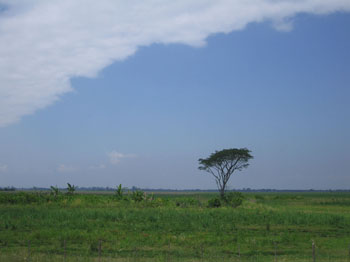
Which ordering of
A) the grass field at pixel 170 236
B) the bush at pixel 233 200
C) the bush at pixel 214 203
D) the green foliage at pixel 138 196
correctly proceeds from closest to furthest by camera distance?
the grass field at pixel 170 236
the bush at pixel 233 200
the bush at pixel 214 203
the green foliage at pixel 138 196

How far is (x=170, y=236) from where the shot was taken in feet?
89.9

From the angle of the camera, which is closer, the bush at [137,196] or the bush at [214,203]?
the bush at [214,203]

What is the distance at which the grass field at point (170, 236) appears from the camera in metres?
21.6

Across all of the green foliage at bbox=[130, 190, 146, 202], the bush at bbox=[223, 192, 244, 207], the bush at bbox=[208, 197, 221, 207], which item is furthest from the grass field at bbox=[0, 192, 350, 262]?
the green foliage at bbox=[130, 190, 146, 202]

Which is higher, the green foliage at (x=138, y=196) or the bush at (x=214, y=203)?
the green foliage at (x=138, y=196)

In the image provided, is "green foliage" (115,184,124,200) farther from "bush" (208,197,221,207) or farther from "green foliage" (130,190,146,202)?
"bush" (208,197,221,207)

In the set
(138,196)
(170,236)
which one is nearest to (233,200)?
(138,196)

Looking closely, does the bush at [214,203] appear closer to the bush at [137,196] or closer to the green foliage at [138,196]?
the green foliage at [138,196]

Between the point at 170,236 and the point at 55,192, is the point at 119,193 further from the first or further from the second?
the point at 170,236

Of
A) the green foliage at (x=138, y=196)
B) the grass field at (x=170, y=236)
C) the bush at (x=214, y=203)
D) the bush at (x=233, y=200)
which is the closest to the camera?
the grass field at (x=170, y=236)

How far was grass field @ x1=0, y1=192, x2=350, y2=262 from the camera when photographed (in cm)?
2164

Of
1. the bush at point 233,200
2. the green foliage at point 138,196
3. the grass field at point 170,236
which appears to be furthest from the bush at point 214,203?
the grass field at point 170,236

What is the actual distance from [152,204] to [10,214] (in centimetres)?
1636

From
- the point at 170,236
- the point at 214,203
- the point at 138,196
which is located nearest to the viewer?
the point at 170,236
